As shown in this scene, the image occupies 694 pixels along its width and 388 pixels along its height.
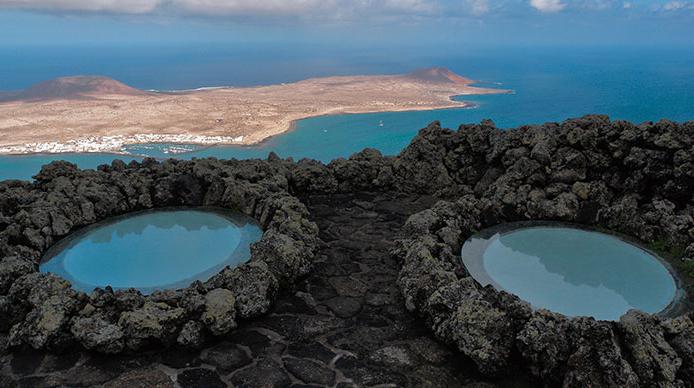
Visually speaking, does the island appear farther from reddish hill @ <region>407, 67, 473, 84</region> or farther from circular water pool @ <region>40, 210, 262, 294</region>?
circular water pool @ <region>40, 210, 262, 294</region>

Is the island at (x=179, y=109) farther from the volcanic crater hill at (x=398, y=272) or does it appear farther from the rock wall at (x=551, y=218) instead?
the rock wall at (x=551, y=218)

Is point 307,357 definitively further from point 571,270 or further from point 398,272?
point 571,270

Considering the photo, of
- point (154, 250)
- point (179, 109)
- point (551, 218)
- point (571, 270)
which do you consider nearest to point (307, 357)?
point (154, 250)

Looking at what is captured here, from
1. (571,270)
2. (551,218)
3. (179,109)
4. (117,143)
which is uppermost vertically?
(551,218)

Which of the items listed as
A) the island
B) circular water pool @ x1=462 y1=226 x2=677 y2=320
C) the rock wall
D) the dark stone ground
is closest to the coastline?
the island

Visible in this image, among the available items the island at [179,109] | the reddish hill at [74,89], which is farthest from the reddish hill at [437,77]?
the reddish hill at [74,89]

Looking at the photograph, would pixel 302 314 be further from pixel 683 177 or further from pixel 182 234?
pixel 683 177
